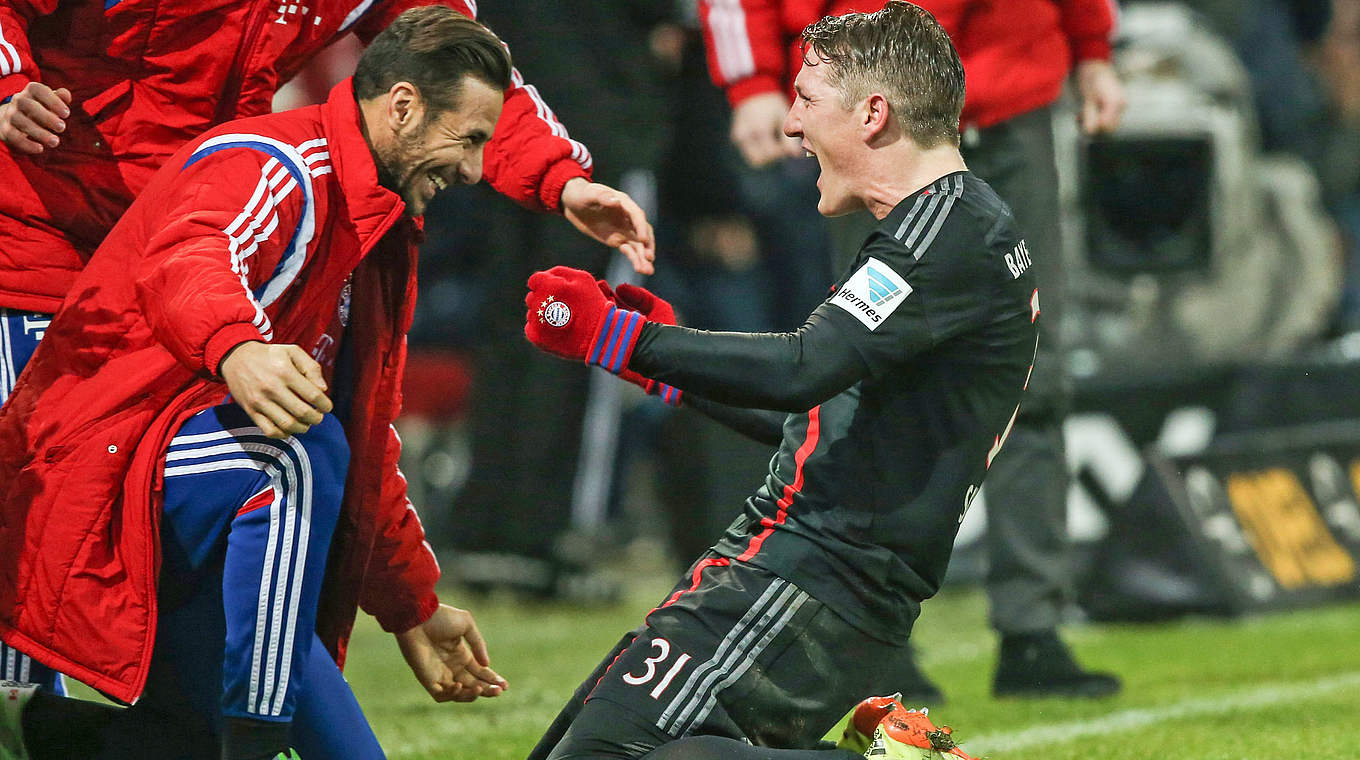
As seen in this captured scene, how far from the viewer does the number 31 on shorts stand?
9.34ft

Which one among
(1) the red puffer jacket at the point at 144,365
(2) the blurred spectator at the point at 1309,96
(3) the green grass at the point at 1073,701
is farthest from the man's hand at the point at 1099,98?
(2) the blurred spectator at the point at 1309,96

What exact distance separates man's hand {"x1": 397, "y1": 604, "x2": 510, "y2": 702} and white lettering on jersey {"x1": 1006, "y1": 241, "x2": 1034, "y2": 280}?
1300 millimetres

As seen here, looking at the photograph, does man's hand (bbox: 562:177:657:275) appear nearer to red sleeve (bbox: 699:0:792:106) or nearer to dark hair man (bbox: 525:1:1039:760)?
dark hair man (bbox: 525:1:1039:760)

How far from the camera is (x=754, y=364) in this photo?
274cm

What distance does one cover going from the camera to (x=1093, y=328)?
8.57 meters

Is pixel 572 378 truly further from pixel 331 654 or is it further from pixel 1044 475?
pixel 331 654

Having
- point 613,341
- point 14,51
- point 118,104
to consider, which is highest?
point 14,51

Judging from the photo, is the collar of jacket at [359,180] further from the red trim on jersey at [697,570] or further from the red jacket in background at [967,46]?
the red jacket in background at [967,46]

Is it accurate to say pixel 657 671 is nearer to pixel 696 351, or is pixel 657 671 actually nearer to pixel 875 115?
pixel 696 351

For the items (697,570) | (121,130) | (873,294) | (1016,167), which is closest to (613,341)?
(873,294)

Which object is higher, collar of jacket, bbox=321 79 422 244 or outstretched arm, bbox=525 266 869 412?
collar of jacket, bbox=321 79 422 244

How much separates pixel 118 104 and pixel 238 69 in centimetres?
24

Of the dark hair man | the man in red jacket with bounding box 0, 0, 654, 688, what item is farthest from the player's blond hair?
the man in red jacket with bounding box 0, 0, 654, 688

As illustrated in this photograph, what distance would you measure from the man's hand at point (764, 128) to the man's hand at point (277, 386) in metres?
2.14
